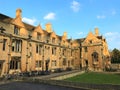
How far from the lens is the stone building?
99.1ft

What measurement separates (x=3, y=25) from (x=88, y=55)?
3162cm

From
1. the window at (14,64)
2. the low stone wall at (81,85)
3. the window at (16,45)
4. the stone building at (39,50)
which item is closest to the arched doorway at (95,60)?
the stone building at (39,50)

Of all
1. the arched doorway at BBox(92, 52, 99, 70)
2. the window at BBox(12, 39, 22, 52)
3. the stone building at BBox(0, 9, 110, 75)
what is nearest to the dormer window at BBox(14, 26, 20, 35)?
the stone building at BBox(0, 9, 110, 75)

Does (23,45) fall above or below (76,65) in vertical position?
above

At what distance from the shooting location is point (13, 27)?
32188 mm

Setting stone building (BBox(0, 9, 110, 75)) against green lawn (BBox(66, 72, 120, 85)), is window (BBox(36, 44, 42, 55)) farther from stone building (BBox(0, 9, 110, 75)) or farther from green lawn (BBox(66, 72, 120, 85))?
green lawn (BBox(66, 72, 120, 85))

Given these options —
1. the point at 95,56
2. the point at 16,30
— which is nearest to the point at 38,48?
the point at 16,30

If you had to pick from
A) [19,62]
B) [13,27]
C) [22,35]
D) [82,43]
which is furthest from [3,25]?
[82,43]

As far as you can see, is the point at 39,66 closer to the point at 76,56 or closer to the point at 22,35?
the point at 22,35

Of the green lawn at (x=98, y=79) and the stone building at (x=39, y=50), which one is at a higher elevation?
the stone building at (x=39, y=50)

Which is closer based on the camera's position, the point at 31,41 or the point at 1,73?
the point at 1,73

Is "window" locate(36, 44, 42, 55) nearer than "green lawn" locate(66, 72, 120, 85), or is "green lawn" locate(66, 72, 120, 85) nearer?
"green lawn" locate(66, 72, 120, 85)

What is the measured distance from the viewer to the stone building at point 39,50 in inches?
1190

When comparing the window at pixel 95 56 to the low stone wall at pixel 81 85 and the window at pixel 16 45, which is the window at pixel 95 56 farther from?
the low stone wall at pixel 81 85
